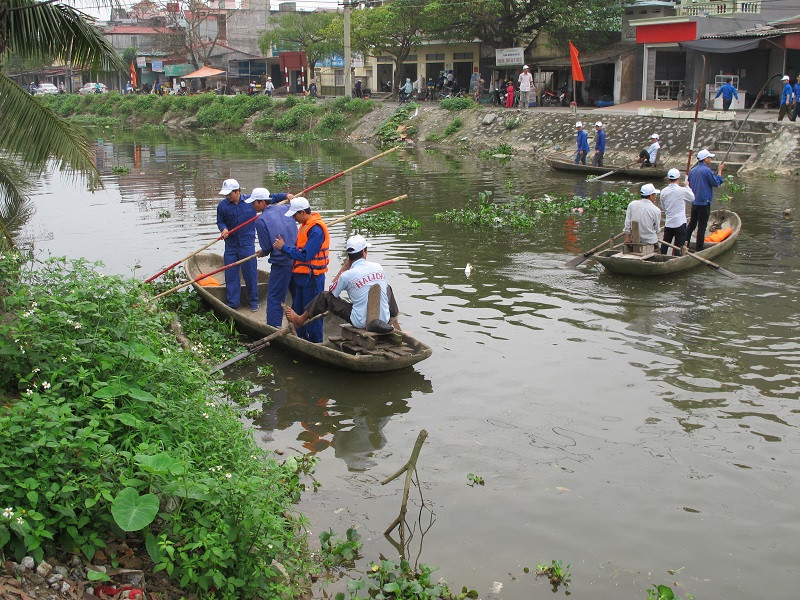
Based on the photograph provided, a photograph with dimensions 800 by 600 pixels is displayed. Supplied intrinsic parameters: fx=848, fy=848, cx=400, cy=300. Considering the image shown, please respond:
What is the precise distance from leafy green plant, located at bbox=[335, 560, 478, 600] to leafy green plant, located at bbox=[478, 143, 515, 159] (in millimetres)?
29562

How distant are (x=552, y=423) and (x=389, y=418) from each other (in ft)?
5.69

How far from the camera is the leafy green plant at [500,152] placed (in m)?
34.7

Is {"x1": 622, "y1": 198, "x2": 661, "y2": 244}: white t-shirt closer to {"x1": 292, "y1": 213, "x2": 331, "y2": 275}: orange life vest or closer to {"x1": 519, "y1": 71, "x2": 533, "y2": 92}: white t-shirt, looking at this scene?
{"x1": 292, "y1": 213, "x2": 331, "y2": 275}: orange life vest

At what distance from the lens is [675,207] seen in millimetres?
14680

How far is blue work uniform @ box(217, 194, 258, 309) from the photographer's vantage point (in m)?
12.2

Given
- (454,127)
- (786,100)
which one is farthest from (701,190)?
(454,127)

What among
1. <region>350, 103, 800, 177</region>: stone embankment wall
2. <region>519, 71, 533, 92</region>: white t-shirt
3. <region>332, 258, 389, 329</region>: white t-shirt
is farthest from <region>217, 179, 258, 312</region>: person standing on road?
<region>519, 71, 533, 92</region>: white t-shirt

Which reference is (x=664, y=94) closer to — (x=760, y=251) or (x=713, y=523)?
(x=760, y=251)

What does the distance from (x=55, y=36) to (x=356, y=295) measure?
4976 millimetres

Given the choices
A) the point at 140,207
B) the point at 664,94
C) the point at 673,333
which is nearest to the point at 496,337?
the point at 673,333

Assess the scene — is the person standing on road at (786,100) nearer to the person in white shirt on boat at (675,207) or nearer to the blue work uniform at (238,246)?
the person in white shirt on boat at (675,207)

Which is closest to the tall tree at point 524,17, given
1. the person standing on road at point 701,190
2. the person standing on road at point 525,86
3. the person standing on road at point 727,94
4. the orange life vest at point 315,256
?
the person standing on road at point 525,86

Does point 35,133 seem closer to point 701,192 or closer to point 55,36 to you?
point 55,36

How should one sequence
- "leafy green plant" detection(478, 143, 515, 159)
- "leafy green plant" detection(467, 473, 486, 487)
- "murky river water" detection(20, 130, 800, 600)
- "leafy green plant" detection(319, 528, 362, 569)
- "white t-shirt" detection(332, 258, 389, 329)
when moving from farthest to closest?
1. "leafy green plant" detection(478, 143, 515, 159)
2. "white t-shirt" detection(332, 258, 389, 329)
3. "leafy green plant" detection(467, 473, 486, 487)
4. "murky river water" detection(20, 130, 800, 600)
5. "leafy green plant" detection(319, 528, 362, 569)
